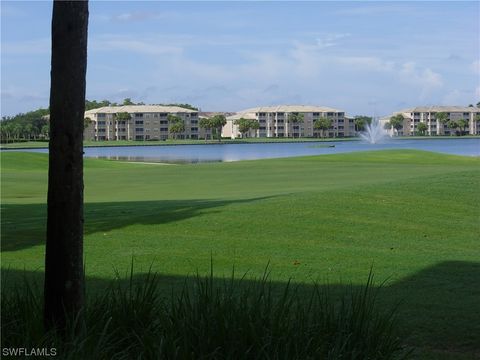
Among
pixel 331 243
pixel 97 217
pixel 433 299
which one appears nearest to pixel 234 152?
pixel 97 217

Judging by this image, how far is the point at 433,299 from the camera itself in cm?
858

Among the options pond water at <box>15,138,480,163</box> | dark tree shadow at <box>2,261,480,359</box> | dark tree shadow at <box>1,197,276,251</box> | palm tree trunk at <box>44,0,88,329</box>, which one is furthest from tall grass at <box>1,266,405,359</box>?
pond water at <box>15,138,480,163</box>

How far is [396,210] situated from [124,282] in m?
7.90

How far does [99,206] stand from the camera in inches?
730

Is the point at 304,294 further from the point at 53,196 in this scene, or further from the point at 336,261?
the point at 53,196

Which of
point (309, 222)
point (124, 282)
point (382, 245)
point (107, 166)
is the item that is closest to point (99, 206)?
point (309, 222)

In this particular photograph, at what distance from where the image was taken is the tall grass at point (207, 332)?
16.8 feet

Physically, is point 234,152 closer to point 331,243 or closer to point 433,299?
point 331,243

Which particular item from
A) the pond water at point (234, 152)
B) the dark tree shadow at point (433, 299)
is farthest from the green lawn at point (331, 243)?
the pond water at point (234, 152)

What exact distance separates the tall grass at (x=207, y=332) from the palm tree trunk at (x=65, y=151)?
1.03ft

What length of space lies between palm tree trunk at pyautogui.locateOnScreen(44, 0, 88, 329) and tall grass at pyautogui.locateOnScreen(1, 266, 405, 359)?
0.31 m

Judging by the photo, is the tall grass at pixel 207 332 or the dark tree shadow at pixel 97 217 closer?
the tall grass at pixel 207 332

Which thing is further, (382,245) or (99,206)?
(99,206)

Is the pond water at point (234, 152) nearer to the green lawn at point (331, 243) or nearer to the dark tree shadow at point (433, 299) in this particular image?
the green lawn at point (331, 243)
